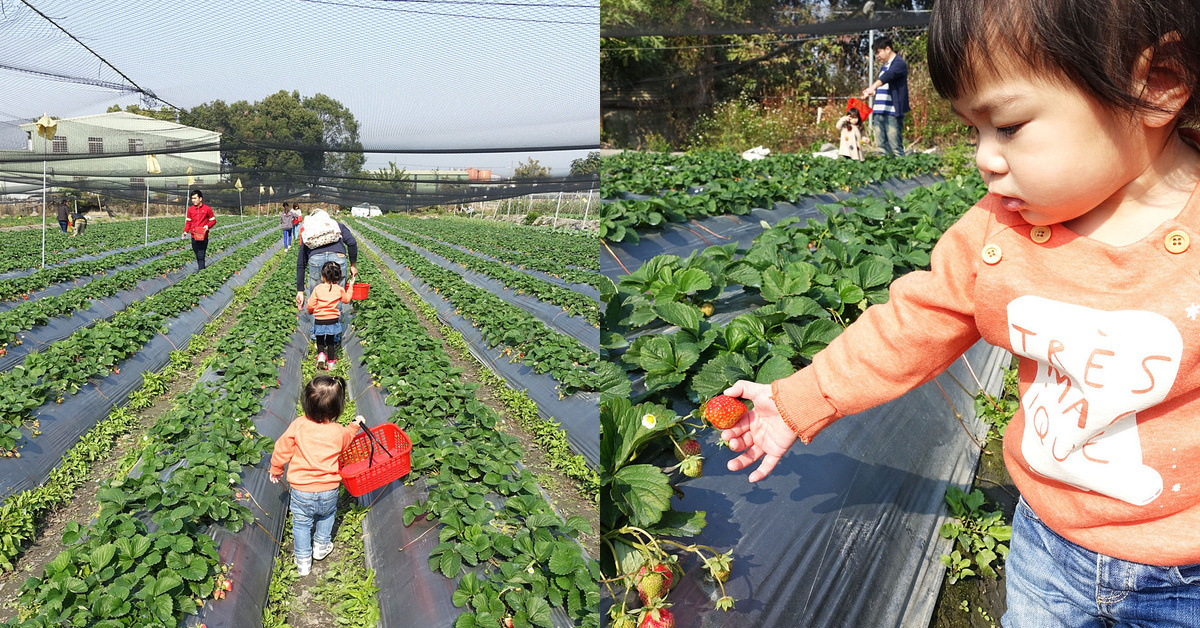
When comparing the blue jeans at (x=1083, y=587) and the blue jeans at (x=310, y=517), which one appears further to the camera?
the blue jeans at (x=310, y=517)

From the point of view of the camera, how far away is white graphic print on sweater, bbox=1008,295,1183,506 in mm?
959

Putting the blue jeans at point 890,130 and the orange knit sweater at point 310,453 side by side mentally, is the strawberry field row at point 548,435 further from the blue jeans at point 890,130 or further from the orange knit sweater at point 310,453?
the blue jeans at point 890,130

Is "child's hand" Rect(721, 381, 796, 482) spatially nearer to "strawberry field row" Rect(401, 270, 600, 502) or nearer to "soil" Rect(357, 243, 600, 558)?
"soil" Rect(357, 243, 600, 558)

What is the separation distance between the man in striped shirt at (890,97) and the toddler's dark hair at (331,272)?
9.51m

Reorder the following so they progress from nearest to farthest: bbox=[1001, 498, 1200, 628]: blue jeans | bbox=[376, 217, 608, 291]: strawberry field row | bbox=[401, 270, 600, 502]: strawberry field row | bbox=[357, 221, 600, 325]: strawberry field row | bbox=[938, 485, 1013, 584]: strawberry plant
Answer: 1. bbox=[1001, 498, 1200, 628]: blue jeans
2. bbox=[938, 485, 1013, 584]: strawberry plant
3. bbox=[401, 270, 600, 502]: strawberry field row
4. bbox=[357, 221, 600, 325]: strawberry field row
5. bbox=[376, 217, 608, 291]: strawberry field row

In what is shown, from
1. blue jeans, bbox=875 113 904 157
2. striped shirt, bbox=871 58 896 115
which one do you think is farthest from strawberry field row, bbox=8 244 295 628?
blue jeans, bbox=875 113 904 157

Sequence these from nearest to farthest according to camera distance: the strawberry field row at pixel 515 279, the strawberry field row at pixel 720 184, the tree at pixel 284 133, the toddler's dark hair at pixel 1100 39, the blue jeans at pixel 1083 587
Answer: the toddler's dark hair at pixel 1100 39
the blue jeans at pixel 1083 587
the tree at pixel 284 133
the strawberry field row at pixel 720 184
the strawberry field row at pixel 515 279

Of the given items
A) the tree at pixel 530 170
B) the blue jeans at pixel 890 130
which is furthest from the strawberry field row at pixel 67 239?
the blue jeans at pixel 890 130

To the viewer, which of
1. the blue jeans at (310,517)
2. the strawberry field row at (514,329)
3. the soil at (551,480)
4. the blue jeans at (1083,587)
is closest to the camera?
the blue jeans at (1083,587)

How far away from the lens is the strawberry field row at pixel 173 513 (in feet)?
6.40

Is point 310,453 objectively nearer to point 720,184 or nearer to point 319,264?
point 319,264

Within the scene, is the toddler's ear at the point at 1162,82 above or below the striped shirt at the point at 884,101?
below

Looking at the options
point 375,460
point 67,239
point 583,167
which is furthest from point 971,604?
point 67,239

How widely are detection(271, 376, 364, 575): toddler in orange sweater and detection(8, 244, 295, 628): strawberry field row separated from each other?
0.60 feet
